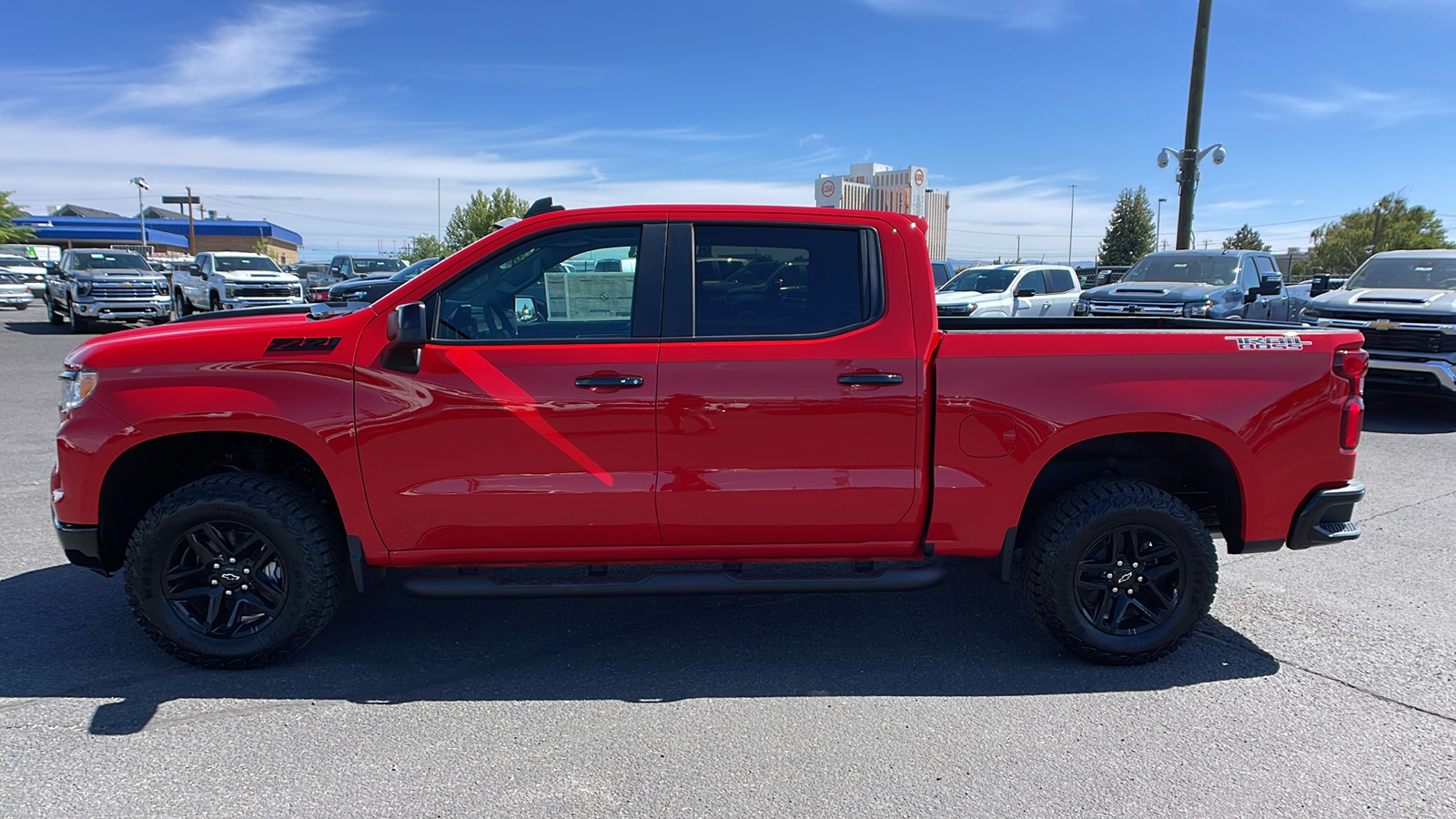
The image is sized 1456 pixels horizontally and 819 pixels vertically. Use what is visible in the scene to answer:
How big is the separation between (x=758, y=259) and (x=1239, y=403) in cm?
204

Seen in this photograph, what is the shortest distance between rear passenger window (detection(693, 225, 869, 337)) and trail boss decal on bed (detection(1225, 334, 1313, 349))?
5.02ft

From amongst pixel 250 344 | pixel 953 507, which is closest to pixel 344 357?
pixel 250 344

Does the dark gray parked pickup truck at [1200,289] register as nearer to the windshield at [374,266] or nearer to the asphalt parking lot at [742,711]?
the asphalt parking lot at [742,711]

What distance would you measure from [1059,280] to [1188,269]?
4.00 metres

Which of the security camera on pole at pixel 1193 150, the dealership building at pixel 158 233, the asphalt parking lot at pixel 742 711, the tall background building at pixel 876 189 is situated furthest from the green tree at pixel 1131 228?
the dealership building at pixel 158 233

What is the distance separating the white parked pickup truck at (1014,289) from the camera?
17438 millimetres

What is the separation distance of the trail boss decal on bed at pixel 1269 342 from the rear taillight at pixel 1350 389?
16 cm

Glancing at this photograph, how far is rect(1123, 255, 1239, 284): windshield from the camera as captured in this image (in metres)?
15.1

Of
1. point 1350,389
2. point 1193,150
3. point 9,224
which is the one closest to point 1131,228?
point 1193,150

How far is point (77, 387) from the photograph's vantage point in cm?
373

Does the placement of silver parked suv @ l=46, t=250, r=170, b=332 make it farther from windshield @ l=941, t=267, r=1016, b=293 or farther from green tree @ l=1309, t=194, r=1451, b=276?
green tree @ l=1309, t=194, r=1451, b=276

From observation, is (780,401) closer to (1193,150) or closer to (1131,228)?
(1193,150)

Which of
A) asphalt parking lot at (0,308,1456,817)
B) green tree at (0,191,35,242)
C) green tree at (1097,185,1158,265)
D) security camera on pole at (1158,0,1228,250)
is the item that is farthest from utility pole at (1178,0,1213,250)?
green tree at (0,191,35,242)

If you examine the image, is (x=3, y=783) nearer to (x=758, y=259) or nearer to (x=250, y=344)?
(x=250, y=344)
